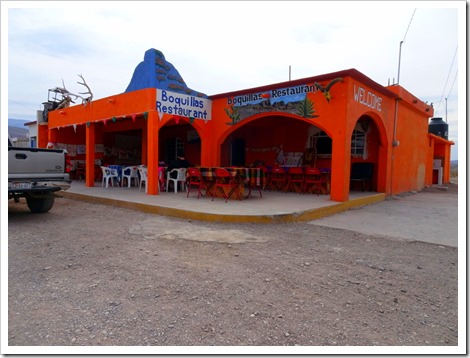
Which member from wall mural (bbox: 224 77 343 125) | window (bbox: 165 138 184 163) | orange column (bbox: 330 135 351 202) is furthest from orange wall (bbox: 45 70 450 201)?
window (bbox: 165 138 184 163)

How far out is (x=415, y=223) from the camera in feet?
22.2

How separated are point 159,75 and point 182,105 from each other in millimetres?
1691

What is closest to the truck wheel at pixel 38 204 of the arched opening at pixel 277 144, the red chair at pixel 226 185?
the red chair at pixel 226 185

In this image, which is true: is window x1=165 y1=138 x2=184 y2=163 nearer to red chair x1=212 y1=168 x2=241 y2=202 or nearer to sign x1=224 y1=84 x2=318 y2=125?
sign x1=224 y1=84 x2=318 y2=125

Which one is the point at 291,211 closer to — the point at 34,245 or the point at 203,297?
the point at 203,297

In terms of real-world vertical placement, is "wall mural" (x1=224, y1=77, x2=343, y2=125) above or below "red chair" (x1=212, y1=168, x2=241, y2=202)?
above

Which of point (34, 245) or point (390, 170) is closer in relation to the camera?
point (34, 245)

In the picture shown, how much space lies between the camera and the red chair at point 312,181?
32.1 feet

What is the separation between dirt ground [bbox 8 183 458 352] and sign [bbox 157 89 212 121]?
5.22 metres

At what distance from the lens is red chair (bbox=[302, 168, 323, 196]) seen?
980cm

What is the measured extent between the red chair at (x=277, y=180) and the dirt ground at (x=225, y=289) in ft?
18.6

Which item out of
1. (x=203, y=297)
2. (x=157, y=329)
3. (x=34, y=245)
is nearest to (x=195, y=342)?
(x=157, y=329)

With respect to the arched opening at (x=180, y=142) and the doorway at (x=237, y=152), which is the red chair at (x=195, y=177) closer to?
the doorway at (x=237, y=152)

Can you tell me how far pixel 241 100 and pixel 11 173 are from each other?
6.89 metres
